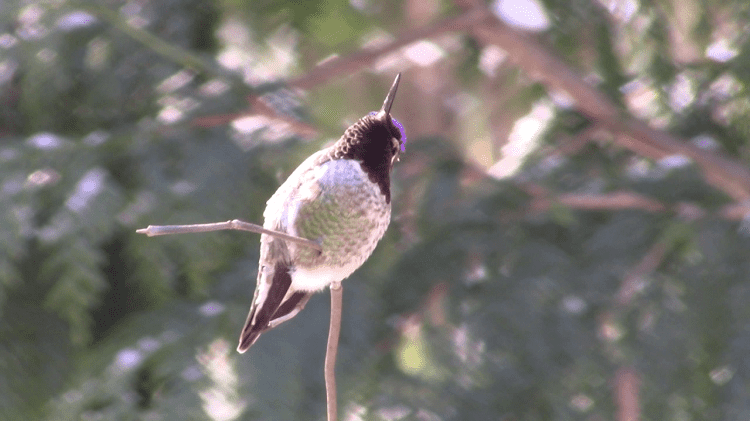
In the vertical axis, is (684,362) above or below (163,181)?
below

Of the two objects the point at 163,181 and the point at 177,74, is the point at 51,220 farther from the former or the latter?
the point at 177,74

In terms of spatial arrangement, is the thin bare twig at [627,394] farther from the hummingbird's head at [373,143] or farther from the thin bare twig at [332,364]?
the thin bare twig at [332,364]

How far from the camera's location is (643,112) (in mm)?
3273

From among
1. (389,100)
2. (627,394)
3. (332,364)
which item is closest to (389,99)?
(389,100)

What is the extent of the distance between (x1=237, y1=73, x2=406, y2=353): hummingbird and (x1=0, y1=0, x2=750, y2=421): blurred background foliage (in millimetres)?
1047

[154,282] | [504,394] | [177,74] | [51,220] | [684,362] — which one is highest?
[177,74]

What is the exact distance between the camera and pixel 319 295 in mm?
2246

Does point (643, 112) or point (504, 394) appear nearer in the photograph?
point (504, 394)

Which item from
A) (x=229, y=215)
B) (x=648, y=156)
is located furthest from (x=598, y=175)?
(x=229, y=215)

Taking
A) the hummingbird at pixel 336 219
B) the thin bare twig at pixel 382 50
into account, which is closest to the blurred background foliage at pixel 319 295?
the thin bare twig at pixel 382 50

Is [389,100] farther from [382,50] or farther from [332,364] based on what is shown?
[382,50]

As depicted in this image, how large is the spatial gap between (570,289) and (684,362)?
13.8 inches

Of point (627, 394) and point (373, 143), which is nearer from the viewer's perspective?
point (373, 143)

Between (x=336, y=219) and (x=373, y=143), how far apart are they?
12cm
